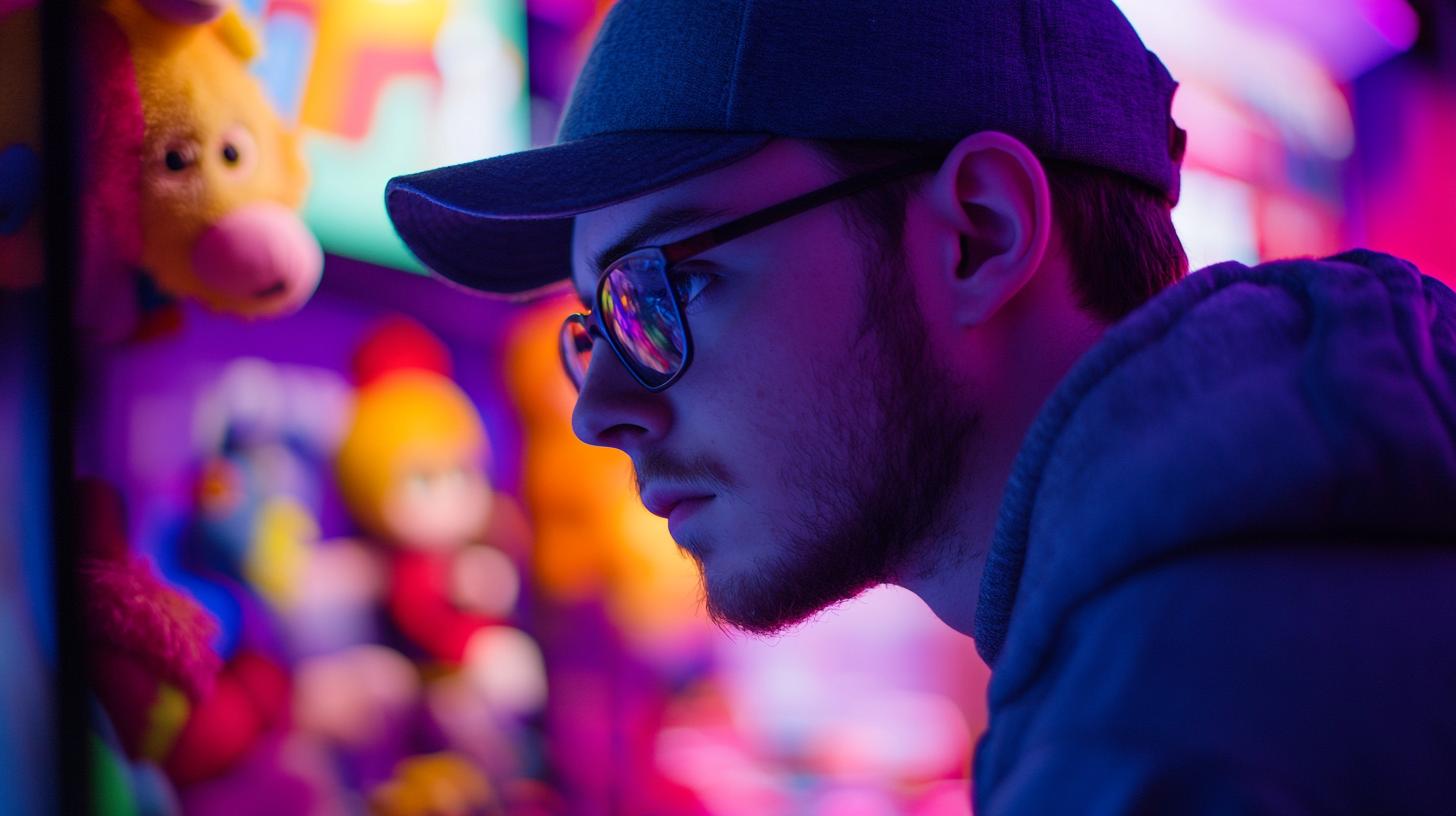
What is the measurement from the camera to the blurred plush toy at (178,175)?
4.01 feet

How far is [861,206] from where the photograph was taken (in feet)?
3.29

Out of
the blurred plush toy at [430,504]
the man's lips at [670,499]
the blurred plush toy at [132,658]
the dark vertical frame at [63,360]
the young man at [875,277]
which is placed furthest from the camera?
the blurred plush toy at [430,504]

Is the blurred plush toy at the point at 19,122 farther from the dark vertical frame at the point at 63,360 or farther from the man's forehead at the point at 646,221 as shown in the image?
the man's forehead at the point at 646,221

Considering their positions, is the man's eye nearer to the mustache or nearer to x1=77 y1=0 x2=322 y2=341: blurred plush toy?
the mustache

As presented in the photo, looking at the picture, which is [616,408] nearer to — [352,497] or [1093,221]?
[1093,221]

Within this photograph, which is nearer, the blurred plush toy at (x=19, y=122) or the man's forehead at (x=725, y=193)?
the man's forehead at (x=725, y=193)

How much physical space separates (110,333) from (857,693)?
165 centimetres

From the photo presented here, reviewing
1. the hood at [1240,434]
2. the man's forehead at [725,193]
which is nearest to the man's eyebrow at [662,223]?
the man's forehead at [725,193]

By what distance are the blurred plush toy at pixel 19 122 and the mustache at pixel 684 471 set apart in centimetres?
74

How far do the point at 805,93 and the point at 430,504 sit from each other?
4.00 feet

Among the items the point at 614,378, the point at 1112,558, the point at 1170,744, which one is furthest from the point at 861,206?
the point at 1170,744

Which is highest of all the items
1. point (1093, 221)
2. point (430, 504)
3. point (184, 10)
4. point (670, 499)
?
point (184, 10)

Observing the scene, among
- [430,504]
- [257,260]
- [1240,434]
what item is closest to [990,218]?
[1240,434]

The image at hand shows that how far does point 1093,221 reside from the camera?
1030 mm
